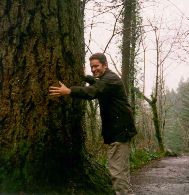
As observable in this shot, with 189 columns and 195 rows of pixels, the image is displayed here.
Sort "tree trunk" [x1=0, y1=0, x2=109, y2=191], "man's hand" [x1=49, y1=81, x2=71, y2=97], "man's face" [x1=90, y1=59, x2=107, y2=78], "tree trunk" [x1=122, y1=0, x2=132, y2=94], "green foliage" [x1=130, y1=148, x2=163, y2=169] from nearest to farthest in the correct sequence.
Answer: "man's hand" [x1=49, y1=81, x2=71, y2=97], "tree trunk" [x1=0, y1=0, x2=109, y2=191], "man's face" [x1=90, y1=59, x2=107, y2=78], "green foliage" [x1=130, y1=148, x2=163, y2=169], "tree trunk" [x1=122, y1=0, x2=132, y2=94]

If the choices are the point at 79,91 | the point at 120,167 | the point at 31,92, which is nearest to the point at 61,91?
→ the point at 79,91

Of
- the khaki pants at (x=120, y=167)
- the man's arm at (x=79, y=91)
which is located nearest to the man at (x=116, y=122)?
the khaki pants at (x=120, y=167)

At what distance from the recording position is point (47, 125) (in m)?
4.79

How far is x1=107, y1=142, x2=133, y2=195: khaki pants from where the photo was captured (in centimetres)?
480

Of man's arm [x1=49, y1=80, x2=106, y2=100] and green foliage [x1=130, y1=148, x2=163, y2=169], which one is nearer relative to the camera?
man's arm [x1=49, y1=80, x2=106, y2=100]

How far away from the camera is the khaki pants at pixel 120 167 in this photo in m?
4.80

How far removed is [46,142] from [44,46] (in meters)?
1.18

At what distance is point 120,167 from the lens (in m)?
4.82

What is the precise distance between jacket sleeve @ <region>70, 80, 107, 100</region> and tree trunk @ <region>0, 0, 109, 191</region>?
1.45 ft

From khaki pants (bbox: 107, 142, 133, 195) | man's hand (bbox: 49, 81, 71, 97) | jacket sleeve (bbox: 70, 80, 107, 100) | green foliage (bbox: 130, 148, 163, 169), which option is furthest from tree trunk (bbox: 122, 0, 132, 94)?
man's hand (bbox: 49, 81, 71, 97)

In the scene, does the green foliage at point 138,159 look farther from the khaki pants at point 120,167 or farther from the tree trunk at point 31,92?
the tree trunk at point 31,92

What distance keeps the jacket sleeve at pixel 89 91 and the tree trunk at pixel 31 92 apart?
1.45ft

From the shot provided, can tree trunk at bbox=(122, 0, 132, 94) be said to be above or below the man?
above

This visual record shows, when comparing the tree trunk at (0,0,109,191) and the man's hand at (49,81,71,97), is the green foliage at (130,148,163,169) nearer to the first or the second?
the tree trunk at (0,0,109,191)
